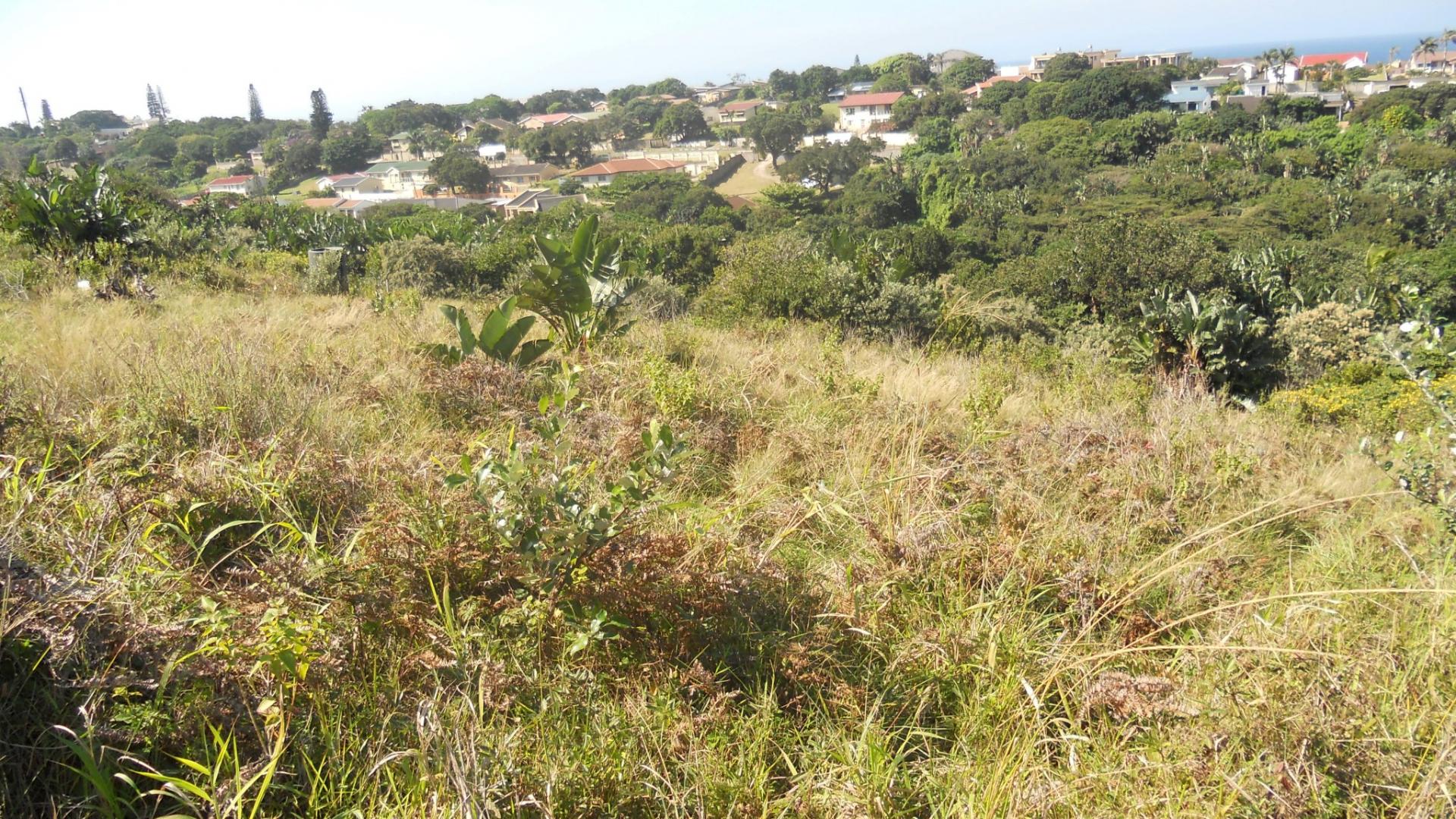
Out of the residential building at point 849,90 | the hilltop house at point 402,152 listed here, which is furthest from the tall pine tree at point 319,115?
the residential building at point 849,90

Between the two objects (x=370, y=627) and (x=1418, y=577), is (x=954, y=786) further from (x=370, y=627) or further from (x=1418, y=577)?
(x=1418, y=577)

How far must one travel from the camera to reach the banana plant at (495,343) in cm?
375

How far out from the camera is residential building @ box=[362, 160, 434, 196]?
60719 mm

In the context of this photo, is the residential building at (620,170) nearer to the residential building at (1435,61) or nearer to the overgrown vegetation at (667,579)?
the overgrown vegetation at (667,579)

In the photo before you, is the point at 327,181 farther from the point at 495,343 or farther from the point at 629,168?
the point at 495,343

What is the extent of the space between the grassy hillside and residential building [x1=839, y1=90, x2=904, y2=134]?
81452 mm

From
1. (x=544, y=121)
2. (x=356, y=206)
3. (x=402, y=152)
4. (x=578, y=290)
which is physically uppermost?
(x=544, y=121)

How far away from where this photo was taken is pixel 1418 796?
4.46 feet

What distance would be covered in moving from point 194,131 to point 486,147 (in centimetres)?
2879

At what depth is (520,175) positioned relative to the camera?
64.3 meters

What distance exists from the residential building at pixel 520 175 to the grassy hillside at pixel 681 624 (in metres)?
62.3

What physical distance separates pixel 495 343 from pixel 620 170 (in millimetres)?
59227

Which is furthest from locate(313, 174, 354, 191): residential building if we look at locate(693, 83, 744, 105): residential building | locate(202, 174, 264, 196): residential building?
locate(693, 83, 744, 105): residential building

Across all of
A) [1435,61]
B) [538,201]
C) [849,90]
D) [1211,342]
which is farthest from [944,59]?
[1211,342]
